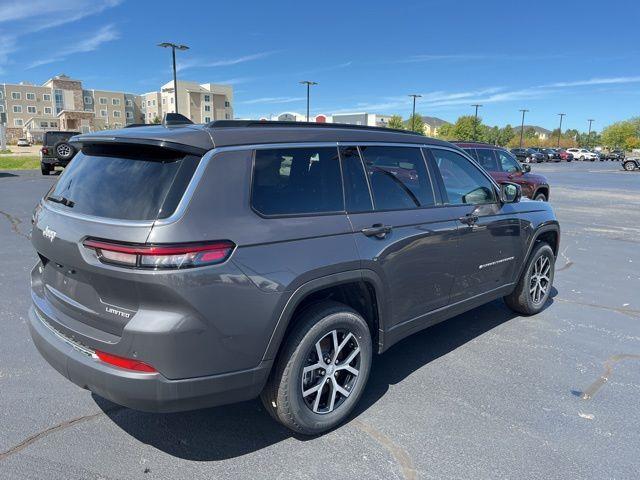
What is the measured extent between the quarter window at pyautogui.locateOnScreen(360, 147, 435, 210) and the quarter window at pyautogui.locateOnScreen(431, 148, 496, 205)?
26cm

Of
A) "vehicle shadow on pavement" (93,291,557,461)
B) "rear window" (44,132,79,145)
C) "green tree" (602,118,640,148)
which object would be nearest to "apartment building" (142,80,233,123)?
"rear window" (44,132,79,145)

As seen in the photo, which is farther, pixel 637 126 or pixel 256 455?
pixel 637 126

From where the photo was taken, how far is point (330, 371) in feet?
9.87

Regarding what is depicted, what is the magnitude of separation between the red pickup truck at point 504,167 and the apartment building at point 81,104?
86717mm

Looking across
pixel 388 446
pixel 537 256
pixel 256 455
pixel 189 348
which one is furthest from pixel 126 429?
pixel 537 256

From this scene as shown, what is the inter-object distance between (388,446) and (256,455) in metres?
0.77

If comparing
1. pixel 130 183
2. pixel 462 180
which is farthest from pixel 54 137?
pixel 130 183

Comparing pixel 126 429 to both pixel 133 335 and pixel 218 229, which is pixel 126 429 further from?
pixel 218 229

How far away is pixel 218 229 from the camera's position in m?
2.40

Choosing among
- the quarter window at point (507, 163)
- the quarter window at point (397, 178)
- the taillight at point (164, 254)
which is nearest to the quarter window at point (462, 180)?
the quarter window at point (397, 178)

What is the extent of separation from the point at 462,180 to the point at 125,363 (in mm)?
3085

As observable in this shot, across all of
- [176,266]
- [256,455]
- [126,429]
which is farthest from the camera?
[126,429]

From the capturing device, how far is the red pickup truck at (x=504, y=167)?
39.8 ft

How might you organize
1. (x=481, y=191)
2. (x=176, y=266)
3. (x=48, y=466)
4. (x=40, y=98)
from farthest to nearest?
(x=40, y=98) < (x=481, y=191) < (x=48, y=466) < (x=176, y=266)
